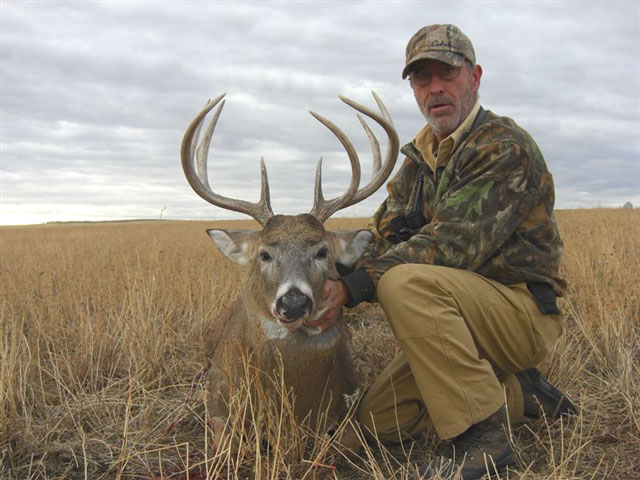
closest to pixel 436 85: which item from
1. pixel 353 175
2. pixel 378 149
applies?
pixel 378 149

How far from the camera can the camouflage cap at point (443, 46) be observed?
12.3ft

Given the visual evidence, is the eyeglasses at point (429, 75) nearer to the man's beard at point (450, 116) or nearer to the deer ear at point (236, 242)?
the man's beard at point (450, 116)

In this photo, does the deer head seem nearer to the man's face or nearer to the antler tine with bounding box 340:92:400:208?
the antler tine with bounding box 340:92:400:208

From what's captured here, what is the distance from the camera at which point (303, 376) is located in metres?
3.35

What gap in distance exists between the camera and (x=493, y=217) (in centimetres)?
323

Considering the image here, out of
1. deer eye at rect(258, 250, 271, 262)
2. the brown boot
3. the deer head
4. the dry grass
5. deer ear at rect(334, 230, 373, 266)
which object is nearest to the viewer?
the brown boot

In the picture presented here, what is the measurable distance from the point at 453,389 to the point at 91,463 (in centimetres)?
202

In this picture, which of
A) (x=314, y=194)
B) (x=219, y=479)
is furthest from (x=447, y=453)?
(x=314, y=194)

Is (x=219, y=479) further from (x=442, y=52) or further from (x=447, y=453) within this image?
(x=442, y=52)

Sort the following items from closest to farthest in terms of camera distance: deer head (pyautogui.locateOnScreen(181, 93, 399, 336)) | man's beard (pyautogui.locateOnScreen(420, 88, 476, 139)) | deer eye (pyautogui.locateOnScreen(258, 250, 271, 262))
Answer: deer head (pyautogui.locateOnScreen(181, 93, 399, 336)), deer eye (pyautogui.locateOnScreen(258, 250, 271, 262)), man's beard (pyautogui.locateOnScreen(420, 88, 476, 139))

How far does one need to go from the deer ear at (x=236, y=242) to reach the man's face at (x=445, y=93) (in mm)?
1438

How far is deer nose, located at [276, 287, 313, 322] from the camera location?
294 cm

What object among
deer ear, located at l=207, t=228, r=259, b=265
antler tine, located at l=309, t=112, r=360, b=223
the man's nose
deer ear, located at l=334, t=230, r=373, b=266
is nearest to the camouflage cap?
the man's nose

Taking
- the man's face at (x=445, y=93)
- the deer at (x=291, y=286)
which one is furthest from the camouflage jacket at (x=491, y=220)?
the deer at (x=291, y=286)
